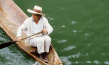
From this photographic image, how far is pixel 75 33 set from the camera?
662 cm

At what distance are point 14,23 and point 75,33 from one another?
7.60 ft

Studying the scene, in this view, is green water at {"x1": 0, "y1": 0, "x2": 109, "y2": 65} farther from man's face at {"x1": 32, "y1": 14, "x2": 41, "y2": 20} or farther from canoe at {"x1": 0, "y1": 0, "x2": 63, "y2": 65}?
man's face at {"x1": 32, "y1": 14, "x2": 41, "y2": 20}

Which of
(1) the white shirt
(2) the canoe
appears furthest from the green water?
(1) the white shirt

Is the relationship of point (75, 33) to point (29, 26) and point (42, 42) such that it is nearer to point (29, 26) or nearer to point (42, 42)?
point (42, 42)

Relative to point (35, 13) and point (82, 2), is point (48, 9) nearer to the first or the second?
point (82, 2)

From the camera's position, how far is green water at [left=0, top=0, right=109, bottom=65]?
222 inches

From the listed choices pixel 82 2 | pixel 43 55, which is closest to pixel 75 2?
pixel 82 2

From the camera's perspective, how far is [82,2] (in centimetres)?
803

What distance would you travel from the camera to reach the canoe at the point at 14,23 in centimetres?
Answer: 503

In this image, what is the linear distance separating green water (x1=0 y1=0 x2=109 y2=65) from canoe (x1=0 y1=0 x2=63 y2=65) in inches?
12.6

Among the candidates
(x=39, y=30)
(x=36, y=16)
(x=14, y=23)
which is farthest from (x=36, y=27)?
(x=14, y=23)

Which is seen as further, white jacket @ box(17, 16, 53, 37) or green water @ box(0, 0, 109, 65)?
green water @ box(0, 0, 109, 65)

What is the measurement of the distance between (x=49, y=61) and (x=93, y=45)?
1.90 metres

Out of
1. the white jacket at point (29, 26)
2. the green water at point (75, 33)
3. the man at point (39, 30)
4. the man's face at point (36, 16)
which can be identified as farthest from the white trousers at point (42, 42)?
the green water at point (75, 33)
